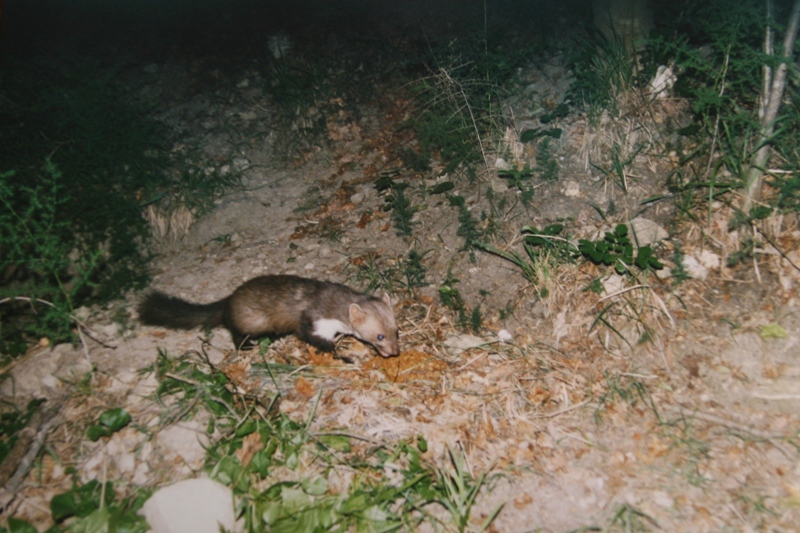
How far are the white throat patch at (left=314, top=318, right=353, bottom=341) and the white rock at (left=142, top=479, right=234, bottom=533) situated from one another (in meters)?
1.33

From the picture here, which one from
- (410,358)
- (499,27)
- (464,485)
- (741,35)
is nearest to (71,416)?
(410,358)

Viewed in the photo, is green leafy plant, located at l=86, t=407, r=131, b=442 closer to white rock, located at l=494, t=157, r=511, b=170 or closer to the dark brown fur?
the dark brown fur

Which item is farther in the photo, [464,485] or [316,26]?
[316,26]

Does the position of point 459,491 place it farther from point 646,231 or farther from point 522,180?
point 522,180

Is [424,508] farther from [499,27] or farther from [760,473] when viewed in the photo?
[499,27]

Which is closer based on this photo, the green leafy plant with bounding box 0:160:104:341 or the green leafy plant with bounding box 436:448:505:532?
the green leafy plant with bounding box 436:448:505:532

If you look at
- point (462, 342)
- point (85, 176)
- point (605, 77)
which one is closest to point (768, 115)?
point (605, 77)

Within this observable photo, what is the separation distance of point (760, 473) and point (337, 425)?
2551 mm

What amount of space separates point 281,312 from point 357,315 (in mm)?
725

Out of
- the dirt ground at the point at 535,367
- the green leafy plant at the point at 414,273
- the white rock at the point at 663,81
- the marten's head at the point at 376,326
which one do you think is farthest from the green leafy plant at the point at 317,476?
the white rock at the point at 663,81

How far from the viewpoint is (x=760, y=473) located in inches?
97.7

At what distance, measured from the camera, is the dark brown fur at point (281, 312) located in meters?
3.52

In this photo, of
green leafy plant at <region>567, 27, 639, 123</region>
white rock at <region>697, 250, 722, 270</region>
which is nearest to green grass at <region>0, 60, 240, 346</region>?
green leafy plant at <region>567, 27, 639, 123</region>

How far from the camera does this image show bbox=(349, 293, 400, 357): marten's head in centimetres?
340
